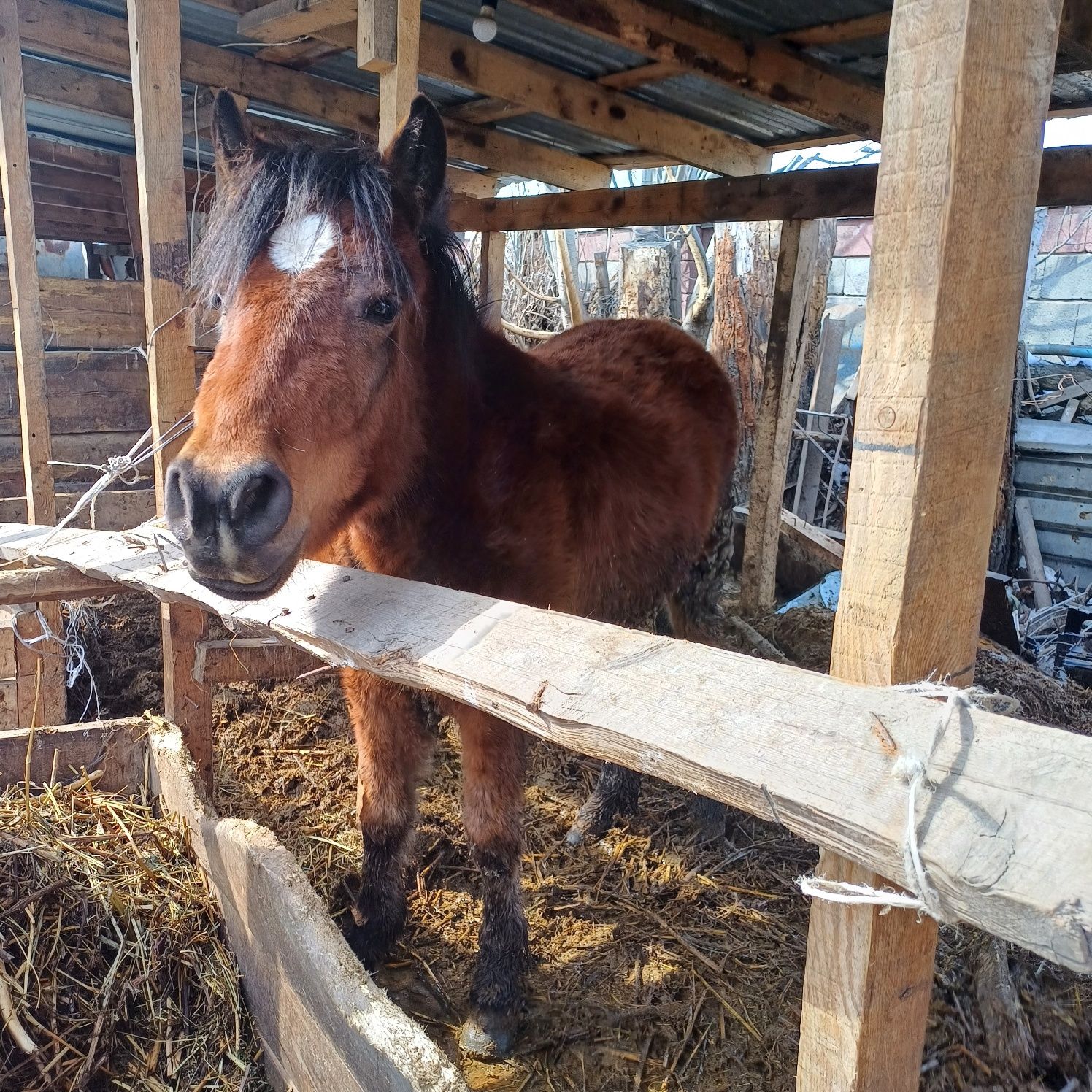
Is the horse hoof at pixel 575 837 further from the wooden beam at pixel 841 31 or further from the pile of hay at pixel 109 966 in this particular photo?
the wooden beam at pixel 841 31

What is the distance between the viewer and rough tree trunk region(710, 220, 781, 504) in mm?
8312

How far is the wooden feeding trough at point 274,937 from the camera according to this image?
1.50 metres

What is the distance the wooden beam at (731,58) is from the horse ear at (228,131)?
1.73 metres

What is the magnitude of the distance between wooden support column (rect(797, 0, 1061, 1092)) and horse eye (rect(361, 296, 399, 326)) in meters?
1.26

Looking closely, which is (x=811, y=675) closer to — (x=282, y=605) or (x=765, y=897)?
(x=282, y=605)

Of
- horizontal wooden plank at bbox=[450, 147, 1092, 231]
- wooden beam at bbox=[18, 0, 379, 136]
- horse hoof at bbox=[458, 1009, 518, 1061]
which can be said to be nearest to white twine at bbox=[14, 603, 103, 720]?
horse hoof at bbox=[458, 1009, 518, 1061]

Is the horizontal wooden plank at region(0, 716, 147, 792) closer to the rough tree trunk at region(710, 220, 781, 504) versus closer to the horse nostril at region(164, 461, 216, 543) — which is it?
the horse nostril at region(164, 461, 216, 543)

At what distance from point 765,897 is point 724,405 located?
235 cm

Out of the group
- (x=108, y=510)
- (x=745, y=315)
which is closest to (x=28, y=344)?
(x=108, y=510)

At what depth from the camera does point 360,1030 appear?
151 cm

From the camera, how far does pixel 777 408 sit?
5.55 meters

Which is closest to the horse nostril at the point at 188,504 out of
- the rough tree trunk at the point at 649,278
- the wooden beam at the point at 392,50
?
the wooden beam at the point at 392,50

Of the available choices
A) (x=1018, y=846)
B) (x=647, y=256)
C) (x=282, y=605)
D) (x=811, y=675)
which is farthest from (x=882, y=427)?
(x=647, y=256)

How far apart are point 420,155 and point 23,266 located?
103 inches
